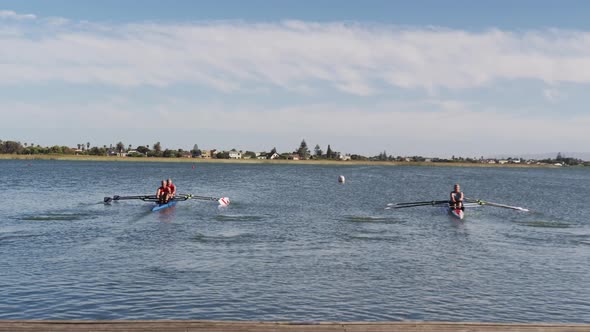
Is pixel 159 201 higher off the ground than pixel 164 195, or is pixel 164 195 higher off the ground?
pixel 164 195

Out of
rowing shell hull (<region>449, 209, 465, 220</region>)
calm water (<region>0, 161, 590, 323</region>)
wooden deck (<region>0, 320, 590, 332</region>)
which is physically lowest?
calm water (<region>0, 161, 590, 323</region>)

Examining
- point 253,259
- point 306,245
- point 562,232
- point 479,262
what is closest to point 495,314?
point 479,262

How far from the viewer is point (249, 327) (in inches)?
469

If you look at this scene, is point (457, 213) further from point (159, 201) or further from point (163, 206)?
point (159, 201)

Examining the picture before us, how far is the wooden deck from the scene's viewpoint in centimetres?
1170

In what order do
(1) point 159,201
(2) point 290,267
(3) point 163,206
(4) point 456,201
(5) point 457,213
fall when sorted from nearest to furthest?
(2) point 290,267
(5) point 457,213
(4) point 456,201
(3) point 163,206
(1) point 159,201

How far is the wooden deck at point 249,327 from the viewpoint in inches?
461

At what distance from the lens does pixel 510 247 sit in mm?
30312

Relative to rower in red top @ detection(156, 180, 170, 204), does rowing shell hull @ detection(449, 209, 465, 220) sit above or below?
below

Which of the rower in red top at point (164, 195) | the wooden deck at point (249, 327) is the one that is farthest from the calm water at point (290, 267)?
the rower in red top at point (164, 195)

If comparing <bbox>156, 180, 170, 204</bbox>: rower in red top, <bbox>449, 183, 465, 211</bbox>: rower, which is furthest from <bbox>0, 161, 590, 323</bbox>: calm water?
<bbox>156, 180, 170, 204</bbox>: rower in red top

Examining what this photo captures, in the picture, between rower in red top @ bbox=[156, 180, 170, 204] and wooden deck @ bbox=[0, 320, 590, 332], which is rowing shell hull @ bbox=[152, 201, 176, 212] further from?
wooden deck @ bbox=[0, 320, 590, 332]

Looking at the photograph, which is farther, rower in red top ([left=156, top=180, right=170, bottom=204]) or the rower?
rower in red top ([left=156, top=180, right=170, bottom=204])

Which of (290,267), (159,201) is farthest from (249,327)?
(159,201)
